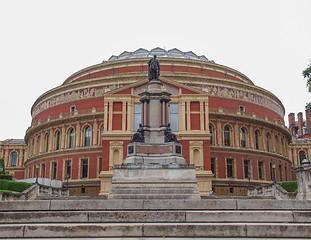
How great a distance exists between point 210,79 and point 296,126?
5672 cm

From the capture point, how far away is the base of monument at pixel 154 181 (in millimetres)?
18391

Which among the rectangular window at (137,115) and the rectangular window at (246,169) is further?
the rectangular window at (246,169)

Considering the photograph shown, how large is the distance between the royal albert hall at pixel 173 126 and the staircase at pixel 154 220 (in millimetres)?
23676

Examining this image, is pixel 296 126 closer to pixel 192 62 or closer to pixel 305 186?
pixel 192 62

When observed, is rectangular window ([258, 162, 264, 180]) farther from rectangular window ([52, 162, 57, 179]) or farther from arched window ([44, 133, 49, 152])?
arched window ([44, 133, 49, 152])

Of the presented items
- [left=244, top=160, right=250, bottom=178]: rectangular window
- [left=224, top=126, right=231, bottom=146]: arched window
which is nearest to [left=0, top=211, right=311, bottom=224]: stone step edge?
[left=224, top=126, right=231, bottom=146]: arched window

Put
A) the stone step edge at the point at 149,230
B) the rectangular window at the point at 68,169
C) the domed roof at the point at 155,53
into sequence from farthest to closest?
1. the domed roof at the point at 155,53
2. the rectangular window at the point at 68,169
3. the stone step edge at the point at 149,230

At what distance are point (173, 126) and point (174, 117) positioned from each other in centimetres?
101

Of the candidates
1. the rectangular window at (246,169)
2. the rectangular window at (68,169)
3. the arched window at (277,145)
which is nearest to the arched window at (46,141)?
the rectangular window at (68,169)

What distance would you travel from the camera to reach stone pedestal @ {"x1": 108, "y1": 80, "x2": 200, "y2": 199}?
60.4 feet

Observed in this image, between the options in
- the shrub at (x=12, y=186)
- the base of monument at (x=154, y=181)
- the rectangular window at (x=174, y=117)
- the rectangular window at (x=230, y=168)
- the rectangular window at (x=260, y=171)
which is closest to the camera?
the base of monument at (x=154, y=181)

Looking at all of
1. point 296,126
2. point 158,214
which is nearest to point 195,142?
point 158,214

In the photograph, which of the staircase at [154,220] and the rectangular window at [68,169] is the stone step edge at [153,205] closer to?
the staircase at [154,220]

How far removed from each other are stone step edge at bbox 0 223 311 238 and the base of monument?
9346mm
